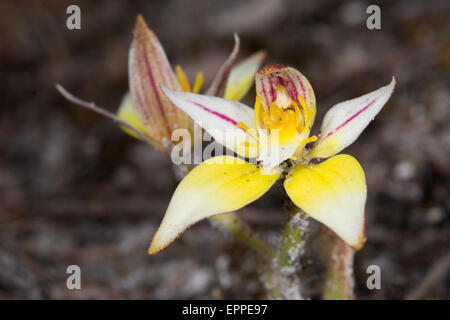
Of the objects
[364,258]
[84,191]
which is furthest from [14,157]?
[364,258]

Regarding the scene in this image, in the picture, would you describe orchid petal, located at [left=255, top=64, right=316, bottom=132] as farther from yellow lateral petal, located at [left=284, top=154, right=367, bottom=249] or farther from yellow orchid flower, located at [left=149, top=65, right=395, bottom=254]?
yellow lateral petal, located at [left=284, top=154, right=367, bottom=249]

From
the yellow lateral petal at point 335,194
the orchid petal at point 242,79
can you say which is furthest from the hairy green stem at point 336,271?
the orchid petal at point 242,79

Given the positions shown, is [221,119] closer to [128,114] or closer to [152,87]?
[152,87]

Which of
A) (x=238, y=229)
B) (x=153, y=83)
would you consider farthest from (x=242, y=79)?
(x=238, y=229)

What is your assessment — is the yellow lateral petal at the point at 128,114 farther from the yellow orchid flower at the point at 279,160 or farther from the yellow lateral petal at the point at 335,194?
the yellow lateral petal at the point at 335,194

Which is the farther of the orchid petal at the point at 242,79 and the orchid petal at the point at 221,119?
the orchid petal at the point at 242,79
